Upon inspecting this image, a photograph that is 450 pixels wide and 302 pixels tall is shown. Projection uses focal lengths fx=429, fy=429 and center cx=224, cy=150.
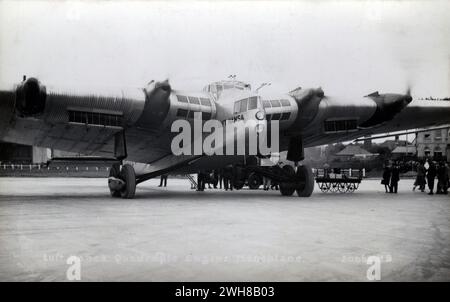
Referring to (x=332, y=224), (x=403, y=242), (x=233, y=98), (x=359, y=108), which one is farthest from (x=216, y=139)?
(x=403, y=242)

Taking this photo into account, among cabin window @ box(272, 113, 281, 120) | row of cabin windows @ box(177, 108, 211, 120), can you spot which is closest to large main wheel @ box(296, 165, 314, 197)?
cabin window @ box(272, 113, 281, 120)

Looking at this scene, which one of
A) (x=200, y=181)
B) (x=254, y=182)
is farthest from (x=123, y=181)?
(x=254, y=182)

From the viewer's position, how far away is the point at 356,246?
6.34m

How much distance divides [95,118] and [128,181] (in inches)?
97.8

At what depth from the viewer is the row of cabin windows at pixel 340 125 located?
1756 centimetres

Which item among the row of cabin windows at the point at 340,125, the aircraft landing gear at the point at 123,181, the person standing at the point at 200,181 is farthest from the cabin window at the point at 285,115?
the person standing at the point at 200,181

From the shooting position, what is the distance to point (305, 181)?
17.1 metres

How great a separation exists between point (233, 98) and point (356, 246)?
9.92 meters

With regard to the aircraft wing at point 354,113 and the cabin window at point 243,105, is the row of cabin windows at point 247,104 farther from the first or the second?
the aircraft wing at point 354,113

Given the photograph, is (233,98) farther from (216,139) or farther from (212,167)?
(212,167)

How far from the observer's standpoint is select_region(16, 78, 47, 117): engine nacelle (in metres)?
12.5

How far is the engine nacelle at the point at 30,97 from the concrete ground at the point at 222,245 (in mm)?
3519

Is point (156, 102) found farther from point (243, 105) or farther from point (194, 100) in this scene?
point (243, 105)
